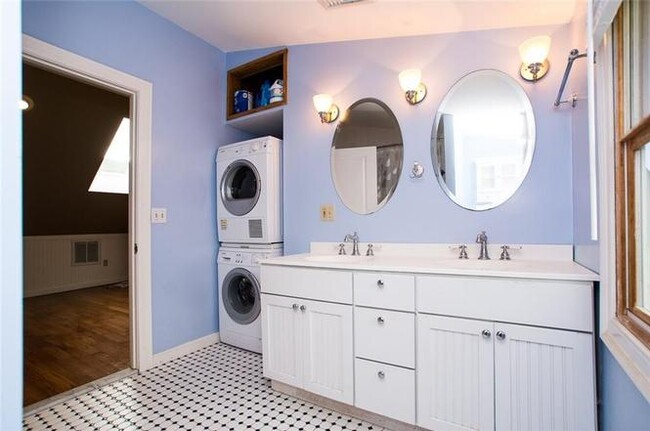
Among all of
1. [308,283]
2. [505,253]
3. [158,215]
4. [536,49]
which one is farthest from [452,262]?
[158,215]

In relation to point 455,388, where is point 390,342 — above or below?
above

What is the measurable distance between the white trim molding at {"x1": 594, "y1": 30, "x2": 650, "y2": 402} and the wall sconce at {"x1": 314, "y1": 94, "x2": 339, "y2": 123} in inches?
58.5

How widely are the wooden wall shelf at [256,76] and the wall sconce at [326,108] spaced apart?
1.09 feet

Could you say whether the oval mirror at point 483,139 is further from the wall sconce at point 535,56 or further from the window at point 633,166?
the window at point 633,166

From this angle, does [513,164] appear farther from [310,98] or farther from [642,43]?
[310,98]

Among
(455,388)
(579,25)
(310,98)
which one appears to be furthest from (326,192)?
(579,25)

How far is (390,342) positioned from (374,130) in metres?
Answer: 1.35

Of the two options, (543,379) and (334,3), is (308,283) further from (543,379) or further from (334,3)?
(334,3)

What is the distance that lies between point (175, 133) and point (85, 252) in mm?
3663

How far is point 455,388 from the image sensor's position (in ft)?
4.49

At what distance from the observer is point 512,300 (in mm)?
1280

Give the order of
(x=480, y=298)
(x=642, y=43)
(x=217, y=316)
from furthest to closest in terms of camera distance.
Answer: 1. (x=217, y=316)
2. (x=480, y=298)
3. (x=642, y=43)

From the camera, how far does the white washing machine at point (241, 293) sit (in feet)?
8.04

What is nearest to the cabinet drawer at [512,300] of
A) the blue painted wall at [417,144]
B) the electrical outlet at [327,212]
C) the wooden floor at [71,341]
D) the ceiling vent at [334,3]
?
the blue painted wall at [417,144]
